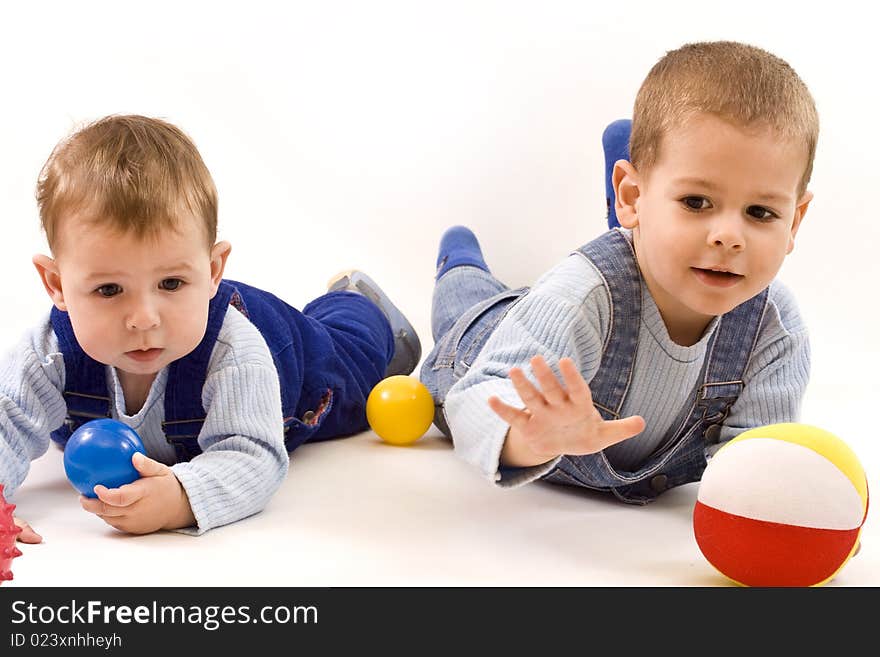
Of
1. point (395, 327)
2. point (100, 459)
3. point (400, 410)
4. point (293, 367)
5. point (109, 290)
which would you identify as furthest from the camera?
point (395, 327)

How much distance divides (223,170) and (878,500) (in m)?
2.10

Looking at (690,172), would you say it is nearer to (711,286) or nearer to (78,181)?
(711,286)

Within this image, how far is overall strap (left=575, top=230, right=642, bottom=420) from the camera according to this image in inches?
85.0

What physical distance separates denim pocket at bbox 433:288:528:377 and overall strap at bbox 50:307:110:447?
2.45 feet

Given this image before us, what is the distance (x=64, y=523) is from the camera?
2100mm

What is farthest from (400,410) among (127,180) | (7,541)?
(7,541)

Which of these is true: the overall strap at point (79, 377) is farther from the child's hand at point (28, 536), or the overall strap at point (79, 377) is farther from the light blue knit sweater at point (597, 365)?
the light blue knit sweater at point (597, 365)

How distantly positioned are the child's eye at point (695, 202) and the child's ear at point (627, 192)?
135mm

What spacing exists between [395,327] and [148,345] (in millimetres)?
1108

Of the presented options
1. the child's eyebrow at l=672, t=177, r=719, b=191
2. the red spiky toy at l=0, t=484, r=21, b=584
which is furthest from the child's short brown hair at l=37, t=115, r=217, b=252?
the child's eyebrow at l=672, t=177, r=719, b=191

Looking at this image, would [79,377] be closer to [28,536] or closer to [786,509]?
[28,536]

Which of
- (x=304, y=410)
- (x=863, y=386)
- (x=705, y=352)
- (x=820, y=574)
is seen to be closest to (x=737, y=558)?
(x=820, y=574)

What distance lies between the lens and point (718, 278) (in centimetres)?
205

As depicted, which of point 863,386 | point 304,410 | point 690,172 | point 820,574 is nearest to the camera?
point 820,574
